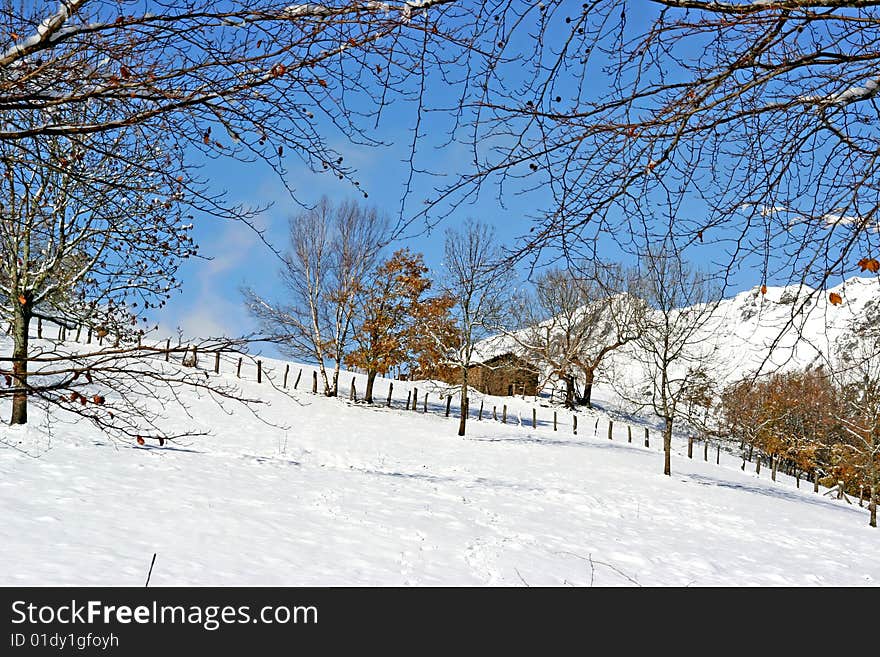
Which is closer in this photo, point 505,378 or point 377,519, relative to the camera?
point 377,519

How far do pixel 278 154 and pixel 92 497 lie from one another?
6912mm

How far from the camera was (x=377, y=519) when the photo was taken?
29.5 ft

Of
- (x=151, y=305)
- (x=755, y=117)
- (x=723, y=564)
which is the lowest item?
(x=723, y=564)

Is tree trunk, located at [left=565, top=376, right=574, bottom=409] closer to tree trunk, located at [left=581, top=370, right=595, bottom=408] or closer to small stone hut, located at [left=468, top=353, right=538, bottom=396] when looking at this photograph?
tree trunk, located at [left=581, top=370, right=595, bottom=408]

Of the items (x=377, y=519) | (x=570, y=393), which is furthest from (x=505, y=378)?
(x=377, y=519)

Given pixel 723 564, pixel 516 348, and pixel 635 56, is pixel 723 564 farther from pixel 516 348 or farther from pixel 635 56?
pixel 516 348

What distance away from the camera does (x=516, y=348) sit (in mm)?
40406

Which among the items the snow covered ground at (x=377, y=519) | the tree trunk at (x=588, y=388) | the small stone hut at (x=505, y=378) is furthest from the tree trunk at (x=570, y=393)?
the snow covered ground at (x=377, y=519)

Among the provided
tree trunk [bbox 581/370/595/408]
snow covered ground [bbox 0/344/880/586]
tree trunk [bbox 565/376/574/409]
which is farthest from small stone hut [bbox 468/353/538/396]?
snow covered ground [bbox 0/344/880/586]

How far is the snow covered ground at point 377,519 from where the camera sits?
6043mm

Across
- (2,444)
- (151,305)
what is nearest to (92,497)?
(151,305)

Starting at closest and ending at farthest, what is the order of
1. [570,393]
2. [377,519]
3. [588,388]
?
1. [377,519]
2. [570,393]
3. [588,388]

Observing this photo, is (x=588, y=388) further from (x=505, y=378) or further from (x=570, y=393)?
(x=505, y=378)
